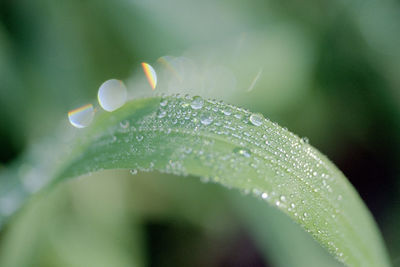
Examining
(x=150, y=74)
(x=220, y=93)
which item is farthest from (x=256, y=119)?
(x=150, y=74)

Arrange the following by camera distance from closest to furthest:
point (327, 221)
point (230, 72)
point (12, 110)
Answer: point (327, 221)
point (230, 72)
point (12, 110)

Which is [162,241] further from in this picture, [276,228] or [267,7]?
[267,7]

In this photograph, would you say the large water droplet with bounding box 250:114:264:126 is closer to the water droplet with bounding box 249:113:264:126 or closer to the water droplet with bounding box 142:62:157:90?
the water droplet with bounding box 249:113:264:126

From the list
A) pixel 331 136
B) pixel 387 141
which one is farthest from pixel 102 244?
pixel 387 141

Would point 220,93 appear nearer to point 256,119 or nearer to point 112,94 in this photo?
point 112,94

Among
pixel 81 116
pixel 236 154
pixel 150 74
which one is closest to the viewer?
pixel 236 154

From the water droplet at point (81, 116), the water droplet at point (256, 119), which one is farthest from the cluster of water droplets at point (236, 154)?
the water droplet at point (81, 116)

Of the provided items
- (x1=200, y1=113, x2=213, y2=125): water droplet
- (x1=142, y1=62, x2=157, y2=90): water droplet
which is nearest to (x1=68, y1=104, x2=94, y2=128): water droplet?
(x1=142, y1=62, x2=157, y2=90): water droplet
